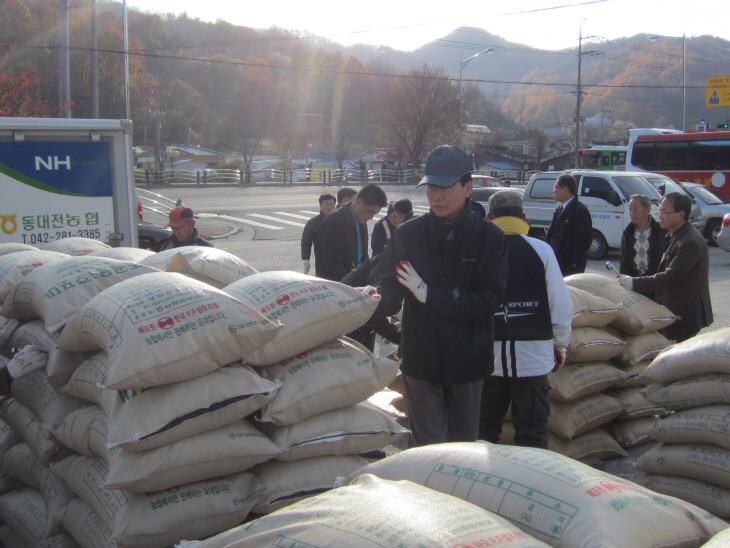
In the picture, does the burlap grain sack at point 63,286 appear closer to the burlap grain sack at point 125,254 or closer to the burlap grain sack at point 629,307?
the burlap grain sack at point 125,254

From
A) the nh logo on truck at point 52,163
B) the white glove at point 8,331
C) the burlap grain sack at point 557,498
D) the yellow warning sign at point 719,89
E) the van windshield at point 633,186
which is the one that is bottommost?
the white glove at point 8,331

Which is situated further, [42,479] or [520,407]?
[520,407]

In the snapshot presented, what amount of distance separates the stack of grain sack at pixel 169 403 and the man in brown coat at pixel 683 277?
2.85 metres

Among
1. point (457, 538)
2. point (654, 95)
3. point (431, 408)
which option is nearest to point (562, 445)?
point (431, 408)

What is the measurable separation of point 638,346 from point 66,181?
5454 mm

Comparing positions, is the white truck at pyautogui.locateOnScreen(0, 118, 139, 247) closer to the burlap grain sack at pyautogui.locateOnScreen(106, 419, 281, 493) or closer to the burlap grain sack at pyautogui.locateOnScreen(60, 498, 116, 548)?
the burlap grain sack at pyautogui.locateOnScreen(60, 498, 116, 548)

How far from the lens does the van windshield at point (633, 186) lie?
46.5 feet

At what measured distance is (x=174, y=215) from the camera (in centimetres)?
551

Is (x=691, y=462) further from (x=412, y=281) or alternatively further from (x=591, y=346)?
(x=412, y=281)

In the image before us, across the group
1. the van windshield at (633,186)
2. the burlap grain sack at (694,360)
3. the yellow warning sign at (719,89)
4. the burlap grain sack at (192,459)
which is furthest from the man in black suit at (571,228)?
the yellow warning sign at (719,89)

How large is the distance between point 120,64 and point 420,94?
2962cm

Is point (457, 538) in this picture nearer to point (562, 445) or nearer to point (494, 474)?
point (494, 474)

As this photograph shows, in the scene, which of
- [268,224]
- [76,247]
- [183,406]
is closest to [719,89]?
[268,224]

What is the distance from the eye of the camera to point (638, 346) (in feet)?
14.9
